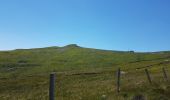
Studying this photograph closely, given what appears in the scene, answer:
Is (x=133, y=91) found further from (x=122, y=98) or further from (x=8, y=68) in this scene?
(x=8, y=68)

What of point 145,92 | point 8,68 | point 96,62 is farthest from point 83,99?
point 96,62

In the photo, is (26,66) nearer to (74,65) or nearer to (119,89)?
(74,65)

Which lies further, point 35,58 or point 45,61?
point 35,58

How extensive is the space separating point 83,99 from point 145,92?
15.5 feet

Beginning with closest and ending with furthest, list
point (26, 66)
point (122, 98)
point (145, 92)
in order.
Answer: point (122, 98) → point (145, 92) → point (26, 66)

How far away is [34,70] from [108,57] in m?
53.8

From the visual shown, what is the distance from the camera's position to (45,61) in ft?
599

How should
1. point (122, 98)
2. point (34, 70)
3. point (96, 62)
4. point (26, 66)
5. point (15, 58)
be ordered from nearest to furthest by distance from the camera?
point (122, 98)
point (34, 70)
point (26, 66)
point (96, 62)
point (15, 58)

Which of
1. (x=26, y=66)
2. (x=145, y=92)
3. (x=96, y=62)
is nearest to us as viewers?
(x=145, y=92)

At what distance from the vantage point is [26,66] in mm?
164250

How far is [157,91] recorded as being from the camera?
26.3m

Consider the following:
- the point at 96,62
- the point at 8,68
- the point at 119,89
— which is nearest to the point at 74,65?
the point at 96,62

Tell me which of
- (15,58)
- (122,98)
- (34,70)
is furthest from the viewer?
(15,58)

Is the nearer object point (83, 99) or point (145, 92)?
point (83, 99)
